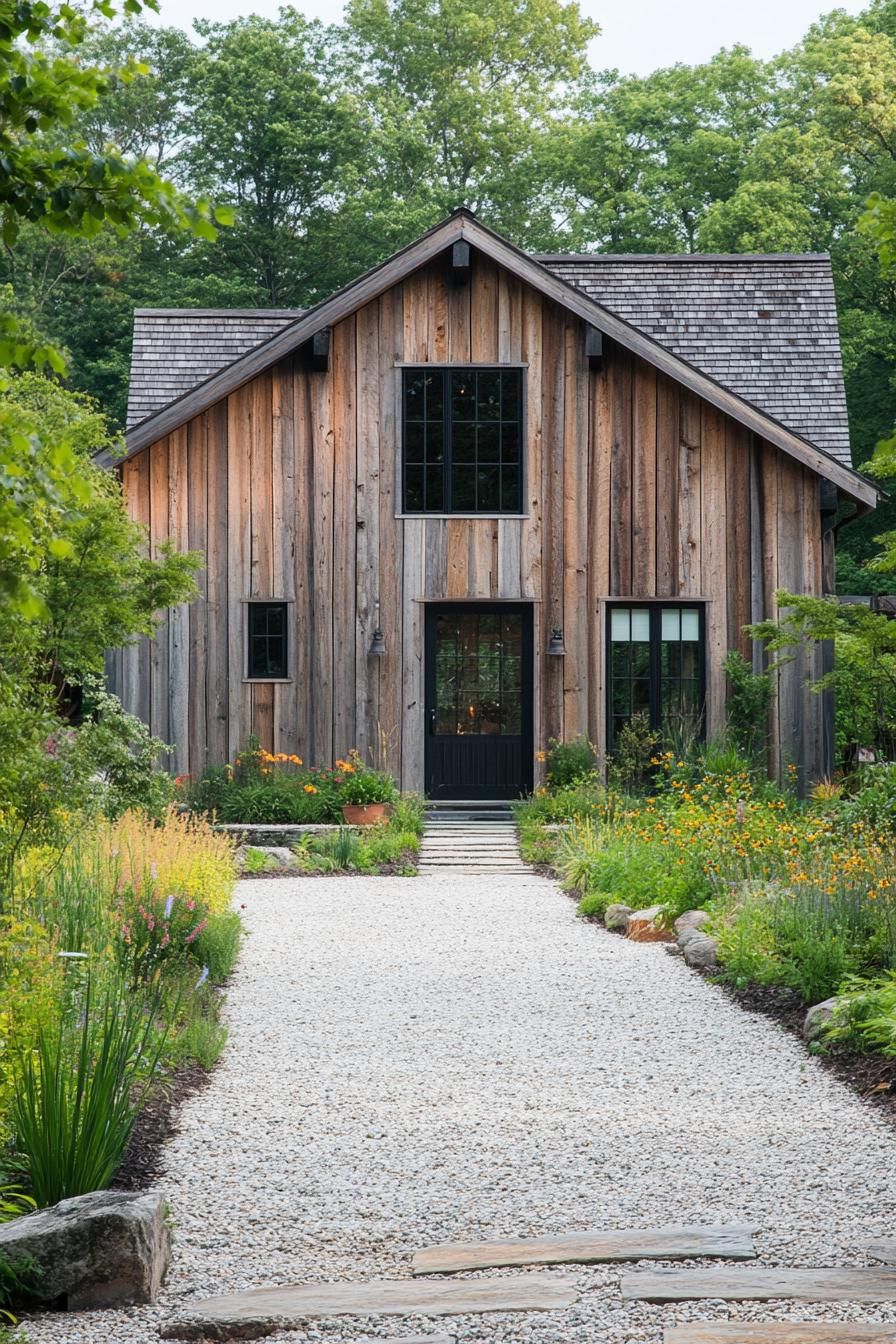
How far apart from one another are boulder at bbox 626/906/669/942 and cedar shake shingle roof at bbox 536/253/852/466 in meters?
8.63

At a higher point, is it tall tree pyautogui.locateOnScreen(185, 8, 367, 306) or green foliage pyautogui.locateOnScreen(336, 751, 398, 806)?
tall tree pyautogui.locateOnScreen(185, 8, 367, 306)

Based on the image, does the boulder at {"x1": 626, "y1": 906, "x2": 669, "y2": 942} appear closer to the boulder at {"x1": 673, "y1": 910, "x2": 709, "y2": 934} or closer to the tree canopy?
the boulder at {"x1": 673, "y1": 910, "x2": 709, "y2": 934}

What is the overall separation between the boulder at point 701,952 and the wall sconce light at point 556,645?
704cm

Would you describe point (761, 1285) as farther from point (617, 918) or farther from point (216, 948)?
point (617, 918)

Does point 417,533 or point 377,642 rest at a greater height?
point 417,533

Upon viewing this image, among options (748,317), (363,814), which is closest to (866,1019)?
(363,814)

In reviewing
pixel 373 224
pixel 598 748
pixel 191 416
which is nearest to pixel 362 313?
pixel 191 416

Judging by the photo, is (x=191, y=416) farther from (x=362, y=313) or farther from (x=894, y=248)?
(x=894, y=248)

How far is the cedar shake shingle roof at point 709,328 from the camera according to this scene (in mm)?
18578

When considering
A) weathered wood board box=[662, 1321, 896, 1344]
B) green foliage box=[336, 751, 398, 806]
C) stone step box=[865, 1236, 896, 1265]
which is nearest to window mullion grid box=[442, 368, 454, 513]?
green foliage box=[336, 751, 398, 806]

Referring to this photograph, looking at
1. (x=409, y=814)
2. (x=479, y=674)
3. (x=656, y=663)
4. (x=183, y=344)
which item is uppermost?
(x=183, y=344)

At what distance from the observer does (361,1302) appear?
4.28 meters

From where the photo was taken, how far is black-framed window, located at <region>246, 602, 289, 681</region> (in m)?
17.2

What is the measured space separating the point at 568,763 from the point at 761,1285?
488 inches
